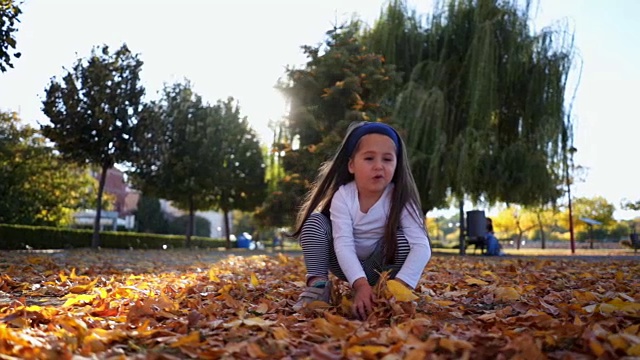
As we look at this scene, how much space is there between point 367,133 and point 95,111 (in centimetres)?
1215

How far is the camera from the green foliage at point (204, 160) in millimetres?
18719

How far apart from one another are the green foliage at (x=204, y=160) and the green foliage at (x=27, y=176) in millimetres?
3294

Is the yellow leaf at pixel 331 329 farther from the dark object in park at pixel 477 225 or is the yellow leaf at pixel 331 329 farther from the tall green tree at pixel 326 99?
the dark object in park at pixel 477 225

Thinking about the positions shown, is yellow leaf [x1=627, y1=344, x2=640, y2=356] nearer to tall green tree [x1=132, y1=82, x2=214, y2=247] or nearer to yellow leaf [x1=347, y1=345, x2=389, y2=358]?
yellow leaf [x1=347, y1=345, x2=389, y2=358]

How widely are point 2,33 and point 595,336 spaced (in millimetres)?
7089

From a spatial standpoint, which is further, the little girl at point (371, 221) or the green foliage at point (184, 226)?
the green foliage at point (184, 226)

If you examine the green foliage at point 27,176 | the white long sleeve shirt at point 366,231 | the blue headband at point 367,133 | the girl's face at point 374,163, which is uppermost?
the green foliage at point 27,176

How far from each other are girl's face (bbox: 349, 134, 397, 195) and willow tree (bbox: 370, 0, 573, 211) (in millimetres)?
10243

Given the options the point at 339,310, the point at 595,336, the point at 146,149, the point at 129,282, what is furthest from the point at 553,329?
the point at 146,149

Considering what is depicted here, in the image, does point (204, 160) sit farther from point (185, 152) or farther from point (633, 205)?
point (633, 205)

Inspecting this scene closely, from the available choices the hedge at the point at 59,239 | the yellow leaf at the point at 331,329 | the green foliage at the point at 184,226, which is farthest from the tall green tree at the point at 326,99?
the green foliage at the point at 184,226

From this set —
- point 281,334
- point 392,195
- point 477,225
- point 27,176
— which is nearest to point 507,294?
point 392,195

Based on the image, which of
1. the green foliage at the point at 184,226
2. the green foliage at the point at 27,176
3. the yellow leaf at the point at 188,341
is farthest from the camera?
the green foliage at the point at 184,226

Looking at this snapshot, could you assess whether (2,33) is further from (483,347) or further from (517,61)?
(517,61)
